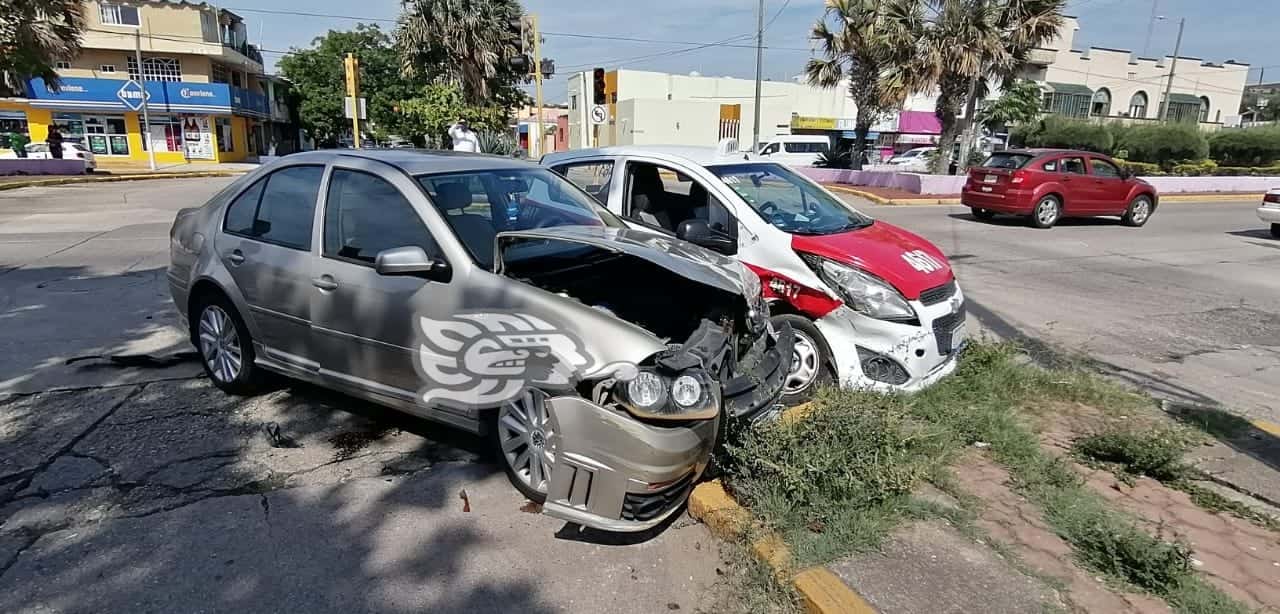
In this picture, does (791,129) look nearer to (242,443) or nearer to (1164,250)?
(1164,250)

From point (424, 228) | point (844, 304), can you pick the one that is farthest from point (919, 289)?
point (424, 228)

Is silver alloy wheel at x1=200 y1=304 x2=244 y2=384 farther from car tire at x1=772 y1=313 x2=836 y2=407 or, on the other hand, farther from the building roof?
car tire at x1=772 y1=313 x2=836 y2=407

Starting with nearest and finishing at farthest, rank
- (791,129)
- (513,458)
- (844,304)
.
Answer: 1. (513,458)
2. (844,304)
3. (791,129)

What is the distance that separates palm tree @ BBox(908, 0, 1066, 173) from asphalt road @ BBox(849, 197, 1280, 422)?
22.8ft

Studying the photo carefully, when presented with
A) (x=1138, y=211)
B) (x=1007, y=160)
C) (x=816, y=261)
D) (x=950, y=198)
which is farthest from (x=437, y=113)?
(x=816, y=261)

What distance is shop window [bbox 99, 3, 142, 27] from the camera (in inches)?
1539

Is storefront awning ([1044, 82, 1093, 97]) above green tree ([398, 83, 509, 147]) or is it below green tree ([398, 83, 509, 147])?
above

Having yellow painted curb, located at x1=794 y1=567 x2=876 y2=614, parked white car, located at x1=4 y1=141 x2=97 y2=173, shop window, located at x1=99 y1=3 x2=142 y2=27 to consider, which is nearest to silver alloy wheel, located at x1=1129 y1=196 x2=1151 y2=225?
yellow painted curb, located at x1=794 y1=567 x2=876 y2=614

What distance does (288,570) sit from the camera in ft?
9.99

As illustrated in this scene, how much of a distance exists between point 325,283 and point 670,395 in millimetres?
2180

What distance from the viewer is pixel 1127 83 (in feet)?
177

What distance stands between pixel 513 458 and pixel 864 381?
221 centimetres

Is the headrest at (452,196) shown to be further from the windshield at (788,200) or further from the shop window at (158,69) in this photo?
the shop window at (158,69)

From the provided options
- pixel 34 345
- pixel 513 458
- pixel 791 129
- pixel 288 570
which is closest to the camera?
pixel 288 570
